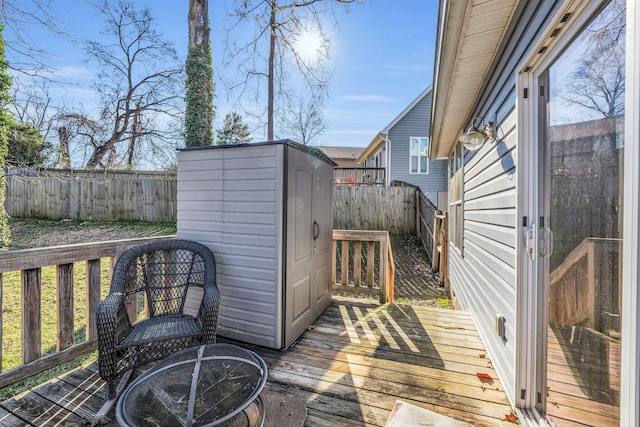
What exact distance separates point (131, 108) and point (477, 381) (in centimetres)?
1262

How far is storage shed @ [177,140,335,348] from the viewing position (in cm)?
266

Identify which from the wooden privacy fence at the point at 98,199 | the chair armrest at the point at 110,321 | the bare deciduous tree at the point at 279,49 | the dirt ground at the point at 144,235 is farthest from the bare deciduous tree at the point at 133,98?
the chair armrest at the point at 110,321

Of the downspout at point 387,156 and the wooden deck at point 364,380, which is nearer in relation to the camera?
the wooden deck at point 364,380

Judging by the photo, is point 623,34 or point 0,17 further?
point 0,17

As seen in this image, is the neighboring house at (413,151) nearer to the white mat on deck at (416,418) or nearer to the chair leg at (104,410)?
the white mat on deck at (416,418)

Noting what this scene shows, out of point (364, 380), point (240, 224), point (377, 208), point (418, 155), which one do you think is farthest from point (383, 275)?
point (418, 155)

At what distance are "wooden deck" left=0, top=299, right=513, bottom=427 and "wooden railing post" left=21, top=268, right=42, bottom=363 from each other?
0.86ft

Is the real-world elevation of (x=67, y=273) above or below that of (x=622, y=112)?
below

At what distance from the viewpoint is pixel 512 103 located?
2188 millimetres

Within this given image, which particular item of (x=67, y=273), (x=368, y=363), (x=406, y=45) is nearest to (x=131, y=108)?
(x=406, y=45)

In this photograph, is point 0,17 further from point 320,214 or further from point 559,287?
point 559,287

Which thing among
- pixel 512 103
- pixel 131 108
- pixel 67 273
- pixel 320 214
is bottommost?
pixel 67 273

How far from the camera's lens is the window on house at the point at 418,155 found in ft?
39.8

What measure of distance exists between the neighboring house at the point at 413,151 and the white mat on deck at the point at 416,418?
35.2 feet
